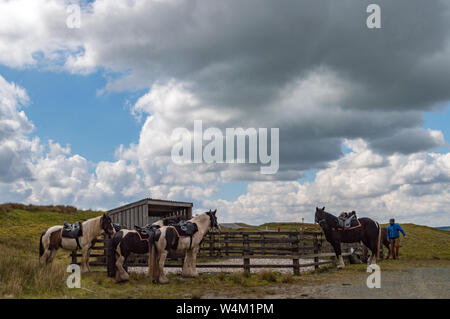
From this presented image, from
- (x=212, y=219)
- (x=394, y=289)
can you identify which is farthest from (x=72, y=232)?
(x=394, y=289)

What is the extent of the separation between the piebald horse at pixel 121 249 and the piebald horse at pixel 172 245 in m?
0.68

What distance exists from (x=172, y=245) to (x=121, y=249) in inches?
59.3

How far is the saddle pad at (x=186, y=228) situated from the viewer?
41.5 feet

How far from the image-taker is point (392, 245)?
70.9ft

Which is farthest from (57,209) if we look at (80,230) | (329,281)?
(329,281)

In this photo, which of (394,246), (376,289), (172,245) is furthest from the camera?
(394,246)

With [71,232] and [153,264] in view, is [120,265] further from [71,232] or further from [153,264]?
[71,232]

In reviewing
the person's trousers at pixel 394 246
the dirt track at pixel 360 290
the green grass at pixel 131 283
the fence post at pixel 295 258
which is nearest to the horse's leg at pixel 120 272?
the green grass at pixel 131 283

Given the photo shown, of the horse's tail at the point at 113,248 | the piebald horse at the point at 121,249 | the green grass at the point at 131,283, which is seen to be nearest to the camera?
the green grass at the point at 131,283

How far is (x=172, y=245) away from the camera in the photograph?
1244cm

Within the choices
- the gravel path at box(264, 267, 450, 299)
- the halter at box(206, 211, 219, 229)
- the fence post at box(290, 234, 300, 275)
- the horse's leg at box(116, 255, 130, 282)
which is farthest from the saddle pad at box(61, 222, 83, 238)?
the gravel path at box(264, 267, 450, 299)

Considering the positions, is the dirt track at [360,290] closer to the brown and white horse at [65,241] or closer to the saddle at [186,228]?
the saddle at [186,228]

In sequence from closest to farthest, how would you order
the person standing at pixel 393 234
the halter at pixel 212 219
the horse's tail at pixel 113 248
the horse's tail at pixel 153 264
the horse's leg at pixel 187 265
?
the horse's tail at pixel 153 264 < the horse's tail at pixel 113 248 < the horse's leg at pixel 187 265 < the halter at pixel 212 219 < the person standing at pixel 393 234

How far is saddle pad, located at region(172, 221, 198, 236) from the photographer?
12.7 meters
